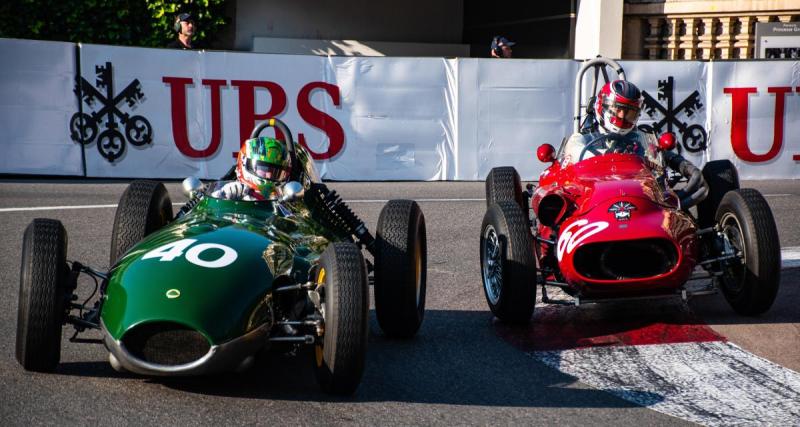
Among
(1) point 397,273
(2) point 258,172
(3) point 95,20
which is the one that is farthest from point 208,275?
(3) point 95,20

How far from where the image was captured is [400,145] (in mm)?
15742

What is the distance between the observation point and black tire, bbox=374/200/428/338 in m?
6.99

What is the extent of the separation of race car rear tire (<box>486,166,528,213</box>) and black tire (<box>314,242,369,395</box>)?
372cm

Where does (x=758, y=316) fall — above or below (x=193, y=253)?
below

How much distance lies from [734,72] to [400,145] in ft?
15.8

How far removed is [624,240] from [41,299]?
3.49 metres

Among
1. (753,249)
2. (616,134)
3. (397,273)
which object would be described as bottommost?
(397,273)

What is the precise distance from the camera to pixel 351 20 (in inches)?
992

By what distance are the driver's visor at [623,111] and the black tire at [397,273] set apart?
2545 millimetres

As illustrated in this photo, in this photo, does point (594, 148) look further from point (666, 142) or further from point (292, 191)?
point (292, 191)

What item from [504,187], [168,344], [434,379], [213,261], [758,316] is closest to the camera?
[168,344]

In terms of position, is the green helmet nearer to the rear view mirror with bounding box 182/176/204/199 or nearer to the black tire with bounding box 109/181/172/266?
the rear view mirror with bounding box 182/176/204/199

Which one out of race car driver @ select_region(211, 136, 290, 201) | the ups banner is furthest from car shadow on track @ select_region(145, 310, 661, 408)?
the ups banner

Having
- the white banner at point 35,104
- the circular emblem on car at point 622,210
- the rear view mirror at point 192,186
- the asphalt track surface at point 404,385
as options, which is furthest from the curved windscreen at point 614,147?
the white banner at point 35,104
